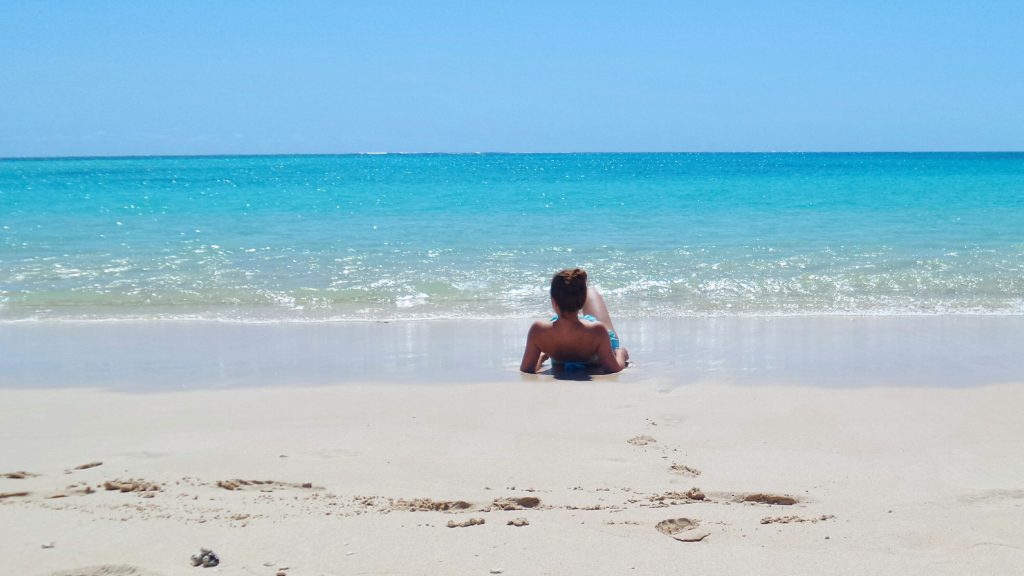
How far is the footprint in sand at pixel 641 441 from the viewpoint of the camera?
4410 millimetres

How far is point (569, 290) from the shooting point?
6328 millimetres

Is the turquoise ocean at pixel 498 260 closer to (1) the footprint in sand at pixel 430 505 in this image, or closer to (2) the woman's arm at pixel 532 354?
(2) the woman's arm at pixel 532 354

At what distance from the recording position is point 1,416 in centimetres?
506

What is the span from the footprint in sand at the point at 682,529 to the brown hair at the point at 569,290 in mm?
3118

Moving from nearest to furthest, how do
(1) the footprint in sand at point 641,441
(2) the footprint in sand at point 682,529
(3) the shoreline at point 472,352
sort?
(2) the footprint in sand at point 682,529, (1) the footprint in sand at point 641,441, (3) the shoreline at point 472,352

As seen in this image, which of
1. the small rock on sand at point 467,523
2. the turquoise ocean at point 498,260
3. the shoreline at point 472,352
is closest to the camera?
the small rock on sand at point 467,523

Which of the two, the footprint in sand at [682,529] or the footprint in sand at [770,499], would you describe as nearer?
the footprint in sand at [682,529]

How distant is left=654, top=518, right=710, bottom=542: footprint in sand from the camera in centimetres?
319

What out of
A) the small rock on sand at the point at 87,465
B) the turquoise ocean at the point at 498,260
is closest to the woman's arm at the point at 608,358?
the turquoise ocean at the point at 498,260

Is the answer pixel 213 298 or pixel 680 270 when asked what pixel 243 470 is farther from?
pixel 680 270

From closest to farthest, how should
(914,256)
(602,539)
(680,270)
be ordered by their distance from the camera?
(602,539)
(680,270)
(914,256)

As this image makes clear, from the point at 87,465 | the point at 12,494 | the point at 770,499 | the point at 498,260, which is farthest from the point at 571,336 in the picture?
the point at 498,260

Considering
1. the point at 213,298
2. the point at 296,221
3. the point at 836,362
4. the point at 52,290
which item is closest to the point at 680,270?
the point at 836,362

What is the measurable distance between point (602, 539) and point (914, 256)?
35.3 feet
